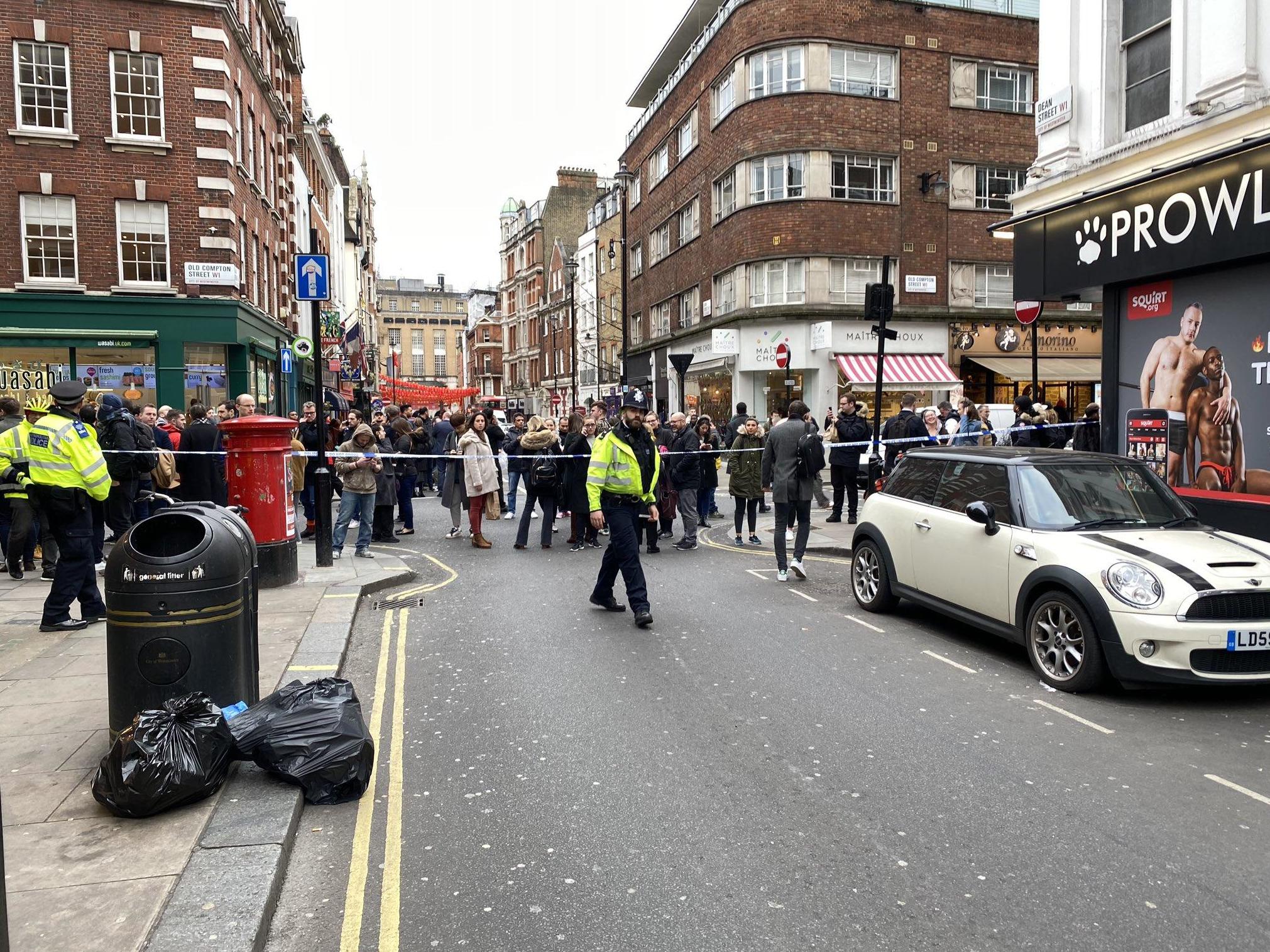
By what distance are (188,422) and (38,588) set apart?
131 inches

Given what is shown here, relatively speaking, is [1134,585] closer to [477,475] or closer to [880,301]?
[880,301]

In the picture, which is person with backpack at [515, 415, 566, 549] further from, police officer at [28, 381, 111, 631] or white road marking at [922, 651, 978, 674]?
white road marking at [922, 651, 978, 674]

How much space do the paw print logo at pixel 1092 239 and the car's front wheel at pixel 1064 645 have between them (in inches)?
322

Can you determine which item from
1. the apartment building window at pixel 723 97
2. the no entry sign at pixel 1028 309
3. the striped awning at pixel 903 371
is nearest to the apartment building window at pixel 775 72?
the apartment building window at pixel 723 97

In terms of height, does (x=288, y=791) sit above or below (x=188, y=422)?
below

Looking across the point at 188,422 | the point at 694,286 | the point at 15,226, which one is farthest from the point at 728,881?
the point at 694,286

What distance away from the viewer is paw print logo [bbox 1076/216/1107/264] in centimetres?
1262

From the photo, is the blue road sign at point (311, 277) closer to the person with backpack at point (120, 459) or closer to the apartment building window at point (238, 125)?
the person with backpack at point (120, 459)

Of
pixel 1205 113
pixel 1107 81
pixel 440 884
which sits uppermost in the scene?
pixel 1107 81

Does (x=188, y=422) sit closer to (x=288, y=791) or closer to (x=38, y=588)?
(x=38, y=588)

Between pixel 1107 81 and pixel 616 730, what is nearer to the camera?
pixel 616 730

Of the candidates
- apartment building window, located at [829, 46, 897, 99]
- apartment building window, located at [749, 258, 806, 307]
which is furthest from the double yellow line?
apartment building window, located at [829, 46, 897, 99]

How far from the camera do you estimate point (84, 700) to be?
18.6ft

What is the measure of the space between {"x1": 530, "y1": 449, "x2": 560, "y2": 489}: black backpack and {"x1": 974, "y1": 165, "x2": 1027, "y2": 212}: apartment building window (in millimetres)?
22966
